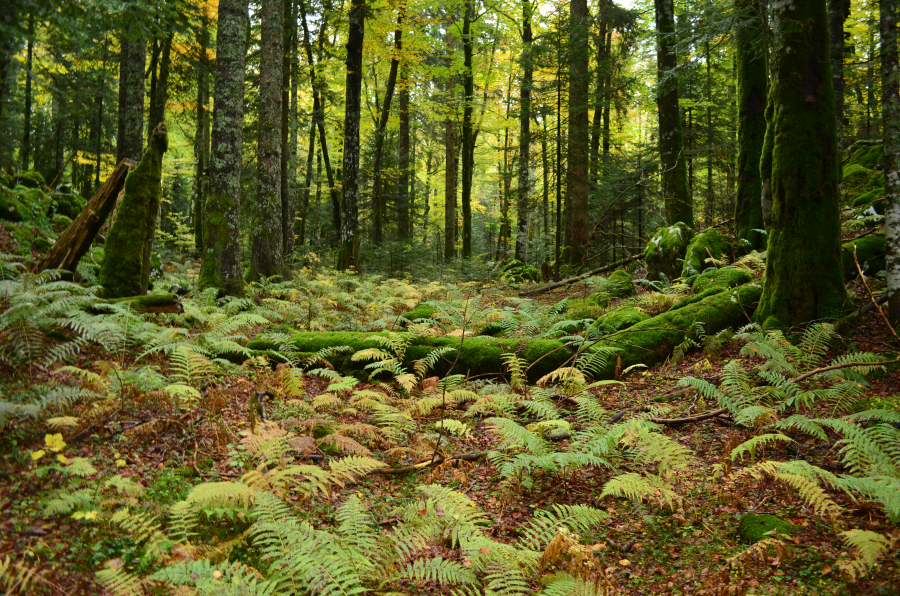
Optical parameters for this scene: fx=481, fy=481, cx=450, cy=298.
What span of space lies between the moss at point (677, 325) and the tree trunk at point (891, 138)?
5.54 ft

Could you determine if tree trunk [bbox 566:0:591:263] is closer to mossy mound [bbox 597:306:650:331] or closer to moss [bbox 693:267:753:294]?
moss [bbox 693:267:753:294]

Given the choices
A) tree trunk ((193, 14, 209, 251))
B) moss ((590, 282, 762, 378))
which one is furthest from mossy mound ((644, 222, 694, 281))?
tree trunk ((193, 14, 209, 251))

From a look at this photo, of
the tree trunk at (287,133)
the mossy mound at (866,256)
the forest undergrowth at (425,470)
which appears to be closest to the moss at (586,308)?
the forest undergrowth at (425,470)

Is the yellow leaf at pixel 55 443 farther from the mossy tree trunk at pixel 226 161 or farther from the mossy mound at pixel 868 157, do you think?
the mossy mound at pixel 868 157

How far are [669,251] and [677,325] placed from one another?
3.85m

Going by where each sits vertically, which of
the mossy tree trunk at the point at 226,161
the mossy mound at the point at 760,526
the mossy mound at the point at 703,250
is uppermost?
the mossy tree trunk at the point at 226,161

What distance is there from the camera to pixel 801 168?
20.8ft

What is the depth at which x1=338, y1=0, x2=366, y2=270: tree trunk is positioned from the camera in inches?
575

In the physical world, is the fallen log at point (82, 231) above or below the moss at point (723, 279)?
above

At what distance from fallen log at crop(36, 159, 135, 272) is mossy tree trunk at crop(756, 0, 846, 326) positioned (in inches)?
373

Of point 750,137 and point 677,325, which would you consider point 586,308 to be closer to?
point 677,325

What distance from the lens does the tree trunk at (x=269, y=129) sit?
38.0 ft

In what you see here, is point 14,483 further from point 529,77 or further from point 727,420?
point 529,77

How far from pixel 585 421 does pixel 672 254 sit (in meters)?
6.99
